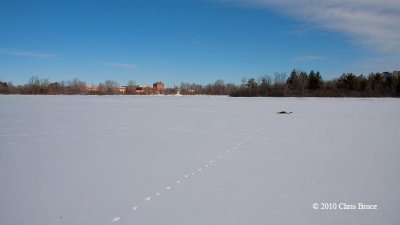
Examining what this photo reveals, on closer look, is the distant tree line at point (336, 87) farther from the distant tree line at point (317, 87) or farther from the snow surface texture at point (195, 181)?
the snow surface texture at point (195, 181)

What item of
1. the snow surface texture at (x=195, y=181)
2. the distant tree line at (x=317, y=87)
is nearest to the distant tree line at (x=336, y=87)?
the distant tree line at (x=317, y=87)

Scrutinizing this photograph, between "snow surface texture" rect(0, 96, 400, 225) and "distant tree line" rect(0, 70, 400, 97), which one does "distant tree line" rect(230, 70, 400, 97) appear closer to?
"distant tree line" rect(0, 70, 400, 97)

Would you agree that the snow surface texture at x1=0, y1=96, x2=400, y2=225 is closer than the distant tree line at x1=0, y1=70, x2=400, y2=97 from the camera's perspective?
Yes

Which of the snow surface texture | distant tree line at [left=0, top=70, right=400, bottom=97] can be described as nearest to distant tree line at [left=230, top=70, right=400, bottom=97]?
distant tree line at [left=0, top=70, right=400, bottom=97]

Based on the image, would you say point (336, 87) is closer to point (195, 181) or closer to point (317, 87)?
point (317, 87)

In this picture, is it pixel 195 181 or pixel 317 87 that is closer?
pixel 195 181

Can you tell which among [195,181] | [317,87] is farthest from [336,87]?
[195,181]

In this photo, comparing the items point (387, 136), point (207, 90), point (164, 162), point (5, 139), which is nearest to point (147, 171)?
point (164, 162)

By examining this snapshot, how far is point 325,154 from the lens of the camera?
6.94 meters

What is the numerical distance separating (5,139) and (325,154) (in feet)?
24.4

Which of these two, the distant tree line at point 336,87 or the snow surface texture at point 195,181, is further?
the distant tree line at point 336,87

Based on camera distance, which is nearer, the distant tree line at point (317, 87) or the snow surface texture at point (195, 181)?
the snow surface texture at point (195, 181)

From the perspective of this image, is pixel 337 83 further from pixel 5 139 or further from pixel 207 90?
pixel 5 139

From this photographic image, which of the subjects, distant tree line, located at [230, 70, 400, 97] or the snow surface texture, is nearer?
the snow surface texture
